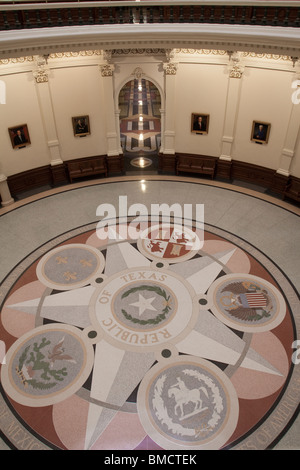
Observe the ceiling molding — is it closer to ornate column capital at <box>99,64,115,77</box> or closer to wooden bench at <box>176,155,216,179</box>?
ornate column capital at <box>99,64,115,77</box>

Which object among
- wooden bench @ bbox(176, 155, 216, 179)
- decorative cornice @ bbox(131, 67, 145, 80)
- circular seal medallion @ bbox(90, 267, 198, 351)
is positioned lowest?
circular seal medallion @ bbox(90, 267, 198, 351)

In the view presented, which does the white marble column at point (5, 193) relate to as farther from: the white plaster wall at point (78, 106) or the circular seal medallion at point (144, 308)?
the circular seal medallion at point (144, 308)

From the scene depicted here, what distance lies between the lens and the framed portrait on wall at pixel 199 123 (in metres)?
12.5

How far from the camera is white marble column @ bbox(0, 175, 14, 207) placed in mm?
11406

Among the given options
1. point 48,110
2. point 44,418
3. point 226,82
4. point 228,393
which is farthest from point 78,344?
point 226,82

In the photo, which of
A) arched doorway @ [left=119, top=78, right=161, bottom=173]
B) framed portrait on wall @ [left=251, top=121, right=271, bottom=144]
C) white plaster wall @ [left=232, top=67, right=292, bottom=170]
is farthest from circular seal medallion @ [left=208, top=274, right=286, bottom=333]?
arched doorway @ [left=119, top=78, right=161, bottom=173]

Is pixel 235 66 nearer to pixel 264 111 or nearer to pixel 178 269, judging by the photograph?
pixel 264 111

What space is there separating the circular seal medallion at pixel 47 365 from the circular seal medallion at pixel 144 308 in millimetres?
682

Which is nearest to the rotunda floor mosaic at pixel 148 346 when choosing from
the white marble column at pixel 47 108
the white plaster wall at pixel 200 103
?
the white marble column at pixel 47 108

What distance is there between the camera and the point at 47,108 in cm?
1170

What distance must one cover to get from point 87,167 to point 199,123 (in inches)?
173

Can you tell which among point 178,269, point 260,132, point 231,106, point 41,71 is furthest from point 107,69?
point 178,269

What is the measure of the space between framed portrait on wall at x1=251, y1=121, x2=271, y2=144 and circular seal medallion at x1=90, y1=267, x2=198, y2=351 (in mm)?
6043
